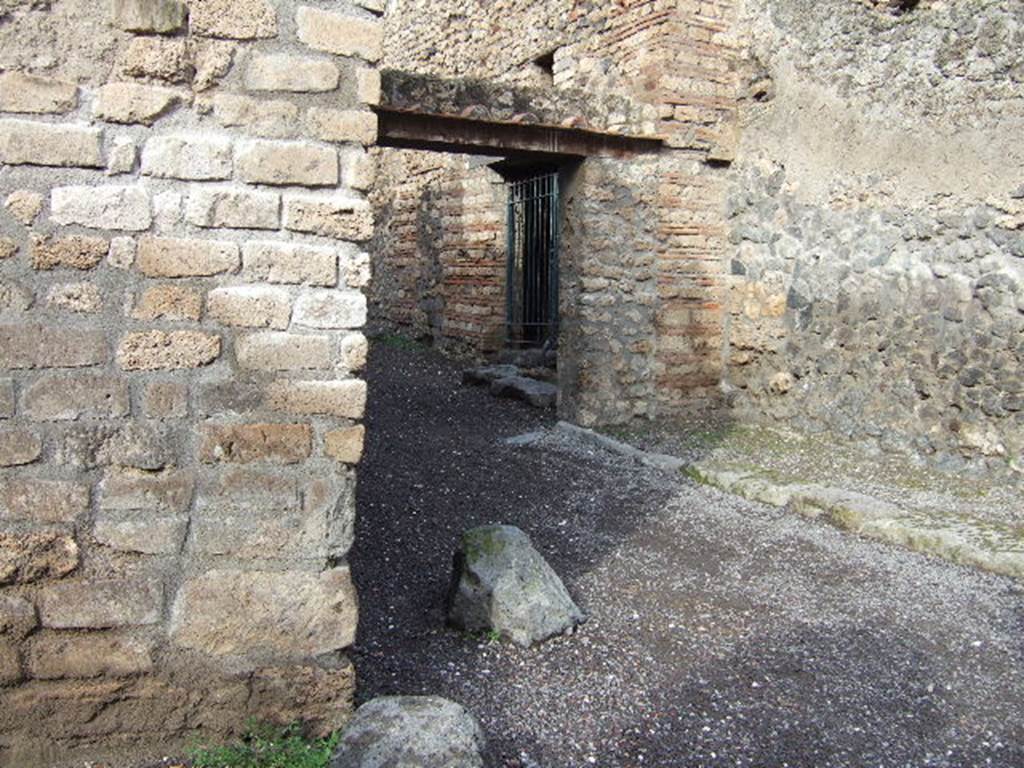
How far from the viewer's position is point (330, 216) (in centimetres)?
261

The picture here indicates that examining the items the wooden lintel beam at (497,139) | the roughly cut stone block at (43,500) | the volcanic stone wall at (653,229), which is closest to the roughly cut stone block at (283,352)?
the roughly cut stone block at (43,500)

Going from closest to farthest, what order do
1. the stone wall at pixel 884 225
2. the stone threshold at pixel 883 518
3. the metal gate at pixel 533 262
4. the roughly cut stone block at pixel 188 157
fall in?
the roughly cut stone block at pixel 188 157 < the stone threshold at pixel 883 518 < the stone wall at pixel 884 225 < the metal gate at pixel 533 262

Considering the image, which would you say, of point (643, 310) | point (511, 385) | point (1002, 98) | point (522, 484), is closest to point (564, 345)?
point (643, 310)

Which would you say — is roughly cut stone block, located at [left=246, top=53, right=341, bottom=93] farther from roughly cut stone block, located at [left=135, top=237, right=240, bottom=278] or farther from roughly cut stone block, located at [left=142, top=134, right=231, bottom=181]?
roughly cut stone block, located at [left=135, top=237, right=240, bottom=278]

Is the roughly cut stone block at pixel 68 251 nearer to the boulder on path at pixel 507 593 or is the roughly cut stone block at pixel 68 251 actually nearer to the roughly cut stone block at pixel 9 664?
the roughly cut stone block at pixel 9 664

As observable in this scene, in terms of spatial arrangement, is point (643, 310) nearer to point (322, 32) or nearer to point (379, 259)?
point (322, 32)

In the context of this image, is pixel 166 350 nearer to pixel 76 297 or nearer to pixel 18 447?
pixel 76 297

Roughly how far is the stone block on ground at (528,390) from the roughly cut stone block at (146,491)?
577 cm

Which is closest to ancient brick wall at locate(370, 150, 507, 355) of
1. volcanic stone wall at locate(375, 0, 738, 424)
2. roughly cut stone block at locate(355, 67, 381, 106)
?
volcanic stone wall at locate(375, 0, 738, 424)

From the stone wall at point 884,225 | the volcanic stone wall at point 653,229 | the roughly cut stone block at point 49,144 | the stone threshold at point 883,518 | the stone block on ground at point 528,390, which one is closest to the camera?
the roughly cut stone block at point 49,144

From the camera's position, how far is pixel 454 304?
35.3 feet

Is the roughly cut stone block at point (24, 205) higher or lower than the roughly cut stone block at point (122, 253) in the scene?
higher

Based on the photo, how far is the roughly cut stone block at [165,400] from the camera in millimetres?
2500

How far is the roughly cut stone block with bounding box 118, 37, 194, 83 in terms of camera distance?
8.02 feet
